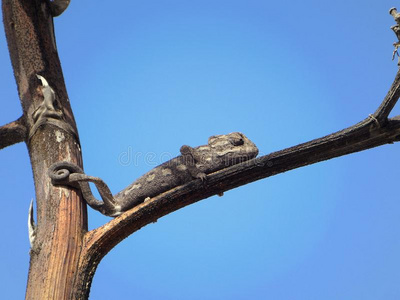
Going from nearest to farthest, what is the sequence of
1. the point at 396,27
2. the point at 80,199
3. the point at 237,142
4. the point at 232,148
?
the point at 396,27 < the point at 80,199 < the point at 232,148 < the point at 237,142

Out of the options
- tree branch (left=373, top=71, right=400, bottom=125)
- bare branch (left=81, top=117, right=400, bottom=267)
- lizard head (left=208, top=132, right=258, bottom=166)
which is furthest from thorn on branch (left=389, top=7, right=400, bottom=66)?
lizard head (left=208, top=132, right=258, bottom=166)

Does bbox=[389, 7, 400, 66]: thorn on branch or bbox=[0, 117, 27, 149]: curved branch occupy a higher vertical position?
bbox=[0, 117, 27, 149]: curved branch

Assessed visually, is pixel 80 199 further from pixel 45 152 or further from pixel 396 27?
pixel 396 27

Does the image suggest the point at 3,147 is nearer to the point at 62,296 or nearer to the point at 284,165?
the point at 62,296

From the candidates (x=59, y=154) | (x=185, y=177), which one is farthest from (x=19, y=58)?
(x=185, y=177)

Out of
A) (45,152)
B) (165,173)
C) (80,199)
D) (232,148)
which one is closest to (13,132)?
(45,152)

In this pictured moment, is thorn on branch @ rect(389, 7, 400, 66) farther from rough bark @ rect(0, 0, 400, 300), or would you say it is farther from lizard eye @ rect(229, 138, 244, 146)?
lizard eye @ rect(229, 138, 244, 146)

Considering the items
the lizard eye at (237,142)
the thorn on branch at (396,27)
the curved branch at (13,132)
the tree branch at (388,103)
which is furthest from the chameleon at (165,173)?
the thorn on branch at (396,27)
